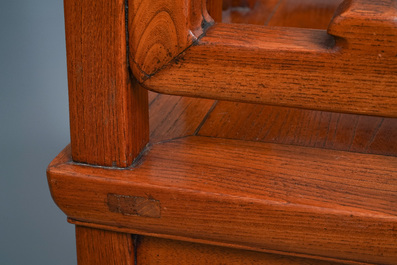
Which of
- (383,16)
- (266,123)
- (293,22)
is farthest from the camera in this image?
(293,22)

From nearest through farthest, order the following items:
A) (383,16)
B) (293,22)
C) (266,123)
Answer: (383,16) < (266,123) < (293,22)

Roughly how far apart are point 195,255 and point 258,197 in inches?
4.5

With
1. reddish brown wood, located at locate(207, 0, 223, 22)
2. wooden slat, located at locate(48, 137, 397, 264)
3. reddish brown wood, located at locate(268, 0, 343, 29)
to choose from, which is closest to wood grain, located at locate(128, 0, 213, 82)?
wooden slat, located at locate(48, 137, 397, 264)

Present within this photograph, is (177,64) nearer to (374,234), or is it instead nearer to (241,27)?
(241,27)

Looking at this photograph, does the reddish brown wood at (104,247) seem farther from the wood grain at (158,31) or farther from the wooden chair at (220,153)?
the wood grain at (158,31)

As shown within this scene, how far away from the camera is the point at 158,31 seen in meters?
0.50

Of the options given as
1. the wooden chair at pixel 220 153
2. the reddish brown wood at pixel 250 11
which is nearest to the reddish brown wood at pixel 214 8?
the reddish brown wood at pixel 250 11

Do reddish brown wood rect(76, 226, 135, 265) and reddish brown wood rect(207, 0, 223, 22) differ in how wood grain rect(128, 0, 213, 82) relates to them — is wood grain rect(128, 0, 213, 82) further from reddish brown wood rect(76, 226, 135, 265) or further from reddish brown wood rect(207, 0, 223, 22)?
reddish brown wood rect(207, 0, 223, 22)

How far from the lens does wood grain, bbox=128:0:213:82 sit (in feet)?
1.61

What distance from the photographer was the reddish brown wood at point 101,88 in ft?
1.65

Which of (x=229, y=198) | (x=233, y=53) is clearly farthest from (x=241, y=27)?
(x=229, y=198)

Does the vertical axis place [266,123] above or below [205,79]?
below

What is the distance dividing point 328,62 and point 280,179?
12 cm

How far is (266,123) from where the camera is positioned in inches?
27.5
